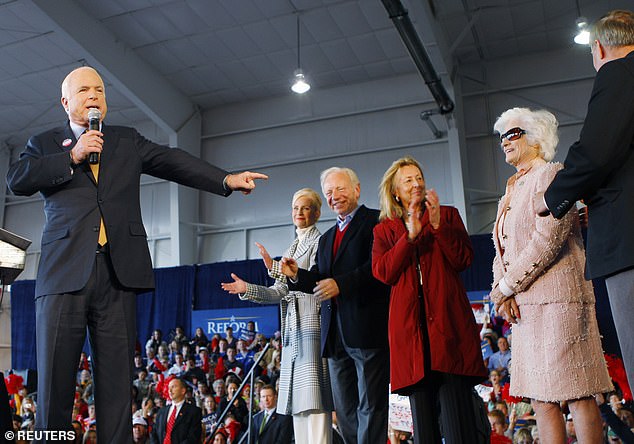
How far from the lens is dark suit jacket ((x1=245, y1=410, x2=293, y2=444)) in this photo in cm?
534

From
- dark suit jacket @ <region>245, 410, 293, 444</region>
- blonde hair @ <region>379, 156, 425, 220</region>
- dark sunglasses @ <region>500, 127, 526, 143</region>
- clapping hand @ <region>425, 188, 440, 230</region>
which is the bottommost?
dark suit jacket @ <region>245, 410, 293, 444</region>

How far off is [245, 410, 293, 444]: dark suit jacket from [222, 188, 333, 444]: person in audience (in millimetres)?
2361

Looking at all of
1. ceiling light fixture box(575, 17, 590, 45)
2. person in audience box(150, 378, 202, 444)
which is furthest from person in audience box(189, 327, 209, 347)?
ceiling light fixture box(575, 17, 590, 45)

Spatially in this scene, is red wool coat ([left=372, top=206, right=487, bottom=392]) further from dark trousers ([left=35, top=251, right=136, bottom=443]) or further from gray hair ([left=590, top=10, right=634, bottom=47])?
dark trousers ([left=35, top=251, right=136, bottom=443])

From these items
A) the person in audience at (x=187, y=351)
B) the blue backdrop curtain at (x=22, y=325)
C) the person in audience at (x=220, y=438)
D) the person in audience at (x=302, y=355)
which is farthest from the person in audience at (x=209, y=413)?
the blue backdrop curtain at (x=22, y=325)

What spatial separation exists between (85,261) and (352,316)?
1337mm

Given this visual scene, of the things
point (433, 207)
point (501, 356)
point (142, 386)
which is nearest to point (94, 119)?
point (433, 207)

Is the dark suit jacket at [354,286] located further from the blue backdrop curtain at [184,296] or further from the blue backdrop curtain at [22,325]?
the blue backdrop curtain at [22,325]

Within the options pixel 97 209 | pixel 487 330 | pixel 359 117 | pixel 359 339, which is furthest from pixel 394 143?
pixel 97 209

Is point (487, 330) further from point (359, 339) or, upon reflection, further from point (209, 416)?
point (359, 339)

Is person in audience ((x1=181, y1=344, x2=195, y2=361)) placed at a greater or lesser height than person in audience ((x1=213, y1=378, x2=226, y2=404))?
greater

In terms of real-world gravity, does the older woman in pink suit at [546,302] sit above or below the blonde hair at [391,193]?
below

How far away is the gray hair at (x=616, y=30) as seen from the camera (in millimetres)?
1803

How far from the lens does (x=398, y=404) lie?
594 cm
